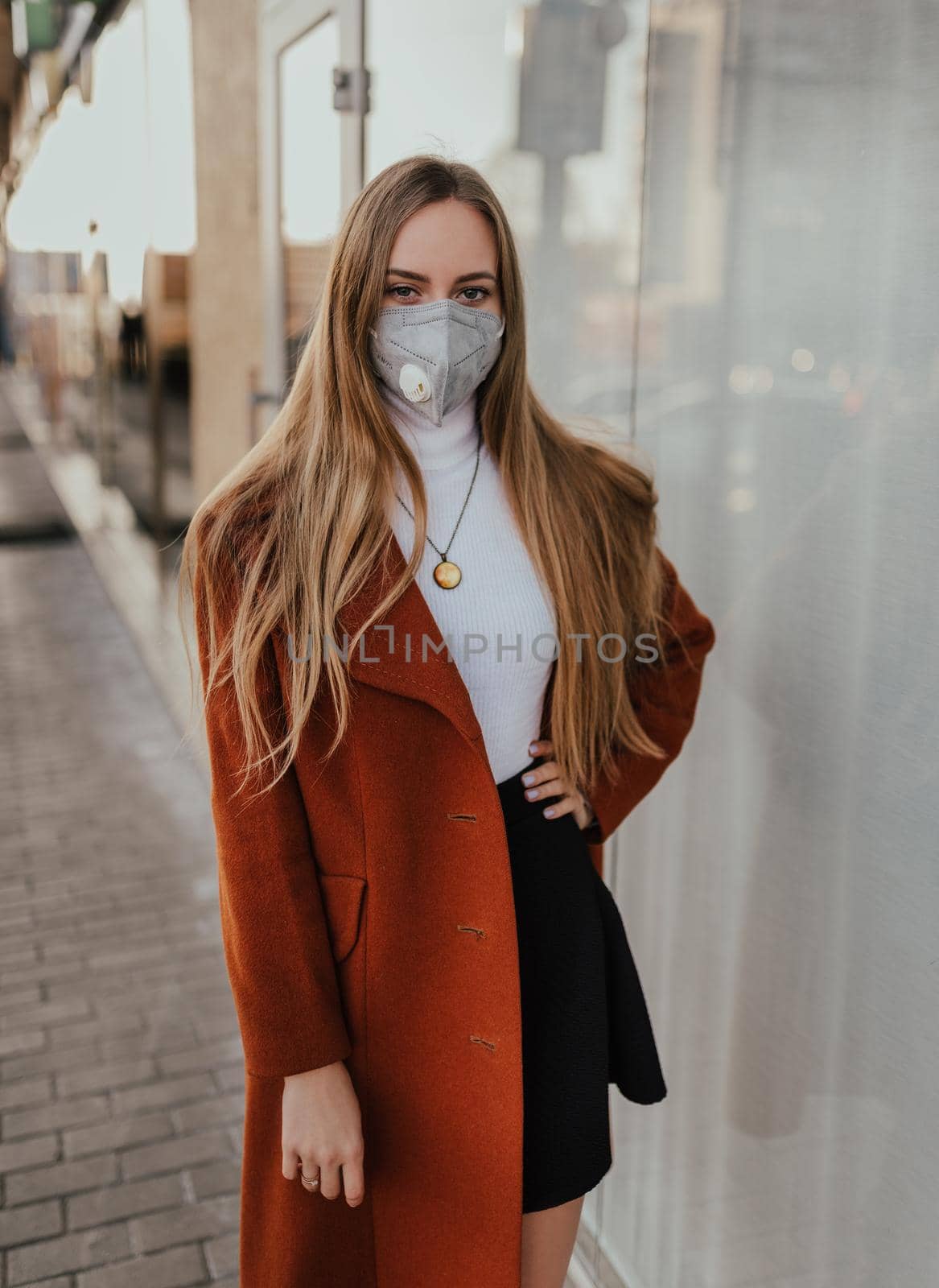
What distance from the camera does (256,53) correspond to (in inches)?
195

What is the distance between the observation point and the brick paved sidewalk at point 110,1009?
2564 mm

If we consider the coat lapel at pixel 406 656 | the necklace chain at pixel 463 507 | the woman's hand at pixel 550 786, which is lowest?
the woman's hand at pixel 550 786

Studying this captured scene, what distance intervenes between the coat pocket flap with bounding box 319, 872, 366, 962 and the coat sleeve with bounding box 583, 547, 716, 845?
1.36 feet

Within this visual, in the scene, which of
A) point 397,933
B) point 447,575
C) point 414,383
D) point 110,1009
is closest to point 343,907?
point 397,933

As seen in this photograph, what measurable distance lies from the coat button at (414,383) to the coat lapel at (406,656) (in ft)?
0.81

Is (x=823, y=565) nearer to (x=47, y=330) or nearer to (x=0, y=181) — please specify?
(x=47, y=330)

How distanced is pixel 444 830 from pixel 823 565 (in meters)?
0.66

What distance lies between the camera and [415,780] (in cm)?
155

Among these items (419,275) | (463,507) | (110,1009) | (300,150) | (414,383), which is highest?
(300,150)

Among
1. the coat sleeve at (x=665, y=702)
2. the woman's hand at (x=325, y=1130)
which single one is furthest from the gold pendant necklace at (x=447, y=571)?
the woman's hand at (x=325, y=1130)

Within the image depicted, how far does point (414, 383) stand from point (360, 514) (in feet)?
0.65

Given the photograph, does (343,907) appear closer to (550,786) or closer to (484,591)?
(550,786)

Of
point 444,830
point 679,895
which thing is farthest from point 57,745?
point 444,830

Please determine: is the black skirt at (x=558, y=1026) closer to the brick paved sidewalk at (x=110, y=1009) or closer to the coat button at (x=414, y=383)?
the coat button at (x=414, y=383)
